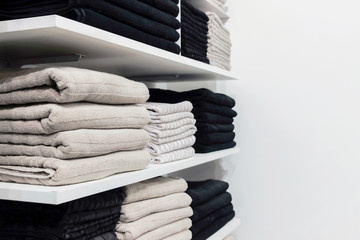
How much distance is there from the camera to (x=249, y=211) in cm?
201

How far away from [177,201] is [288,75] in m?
0.93

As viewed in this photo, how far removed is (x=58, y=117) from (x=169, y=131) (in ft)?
1.74

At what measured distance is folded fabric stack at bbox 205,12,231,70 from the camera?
5.54 feet

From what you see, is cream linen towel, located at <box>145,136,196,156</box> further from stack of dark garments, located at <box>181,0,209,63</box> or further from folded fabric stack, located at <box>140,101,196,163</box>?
stack of dark garments, located at <box>181,0,209,63</box>

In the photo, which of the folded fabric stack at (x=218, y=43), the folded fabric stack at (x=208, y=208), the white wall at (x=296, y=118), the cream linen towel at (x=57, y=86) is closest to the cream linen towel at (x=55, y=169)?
the cream linen towel at (x=57, y=86)

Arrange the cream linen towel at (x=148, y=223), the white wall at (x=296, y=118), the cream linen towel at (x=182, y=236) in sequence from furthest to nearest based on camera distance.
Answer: the white wall at (x=296, y=118) → the cream linen towel at (x=182, y=236) → the cream linen towel at (x=148, y=223)

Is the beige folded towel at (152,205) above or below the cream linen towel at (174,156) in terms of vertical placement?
below

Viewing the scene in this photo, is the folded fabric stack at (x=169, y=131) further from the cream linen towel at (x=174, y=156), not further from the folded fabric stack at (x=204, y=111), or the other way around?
the folded fabric stack at (x=204, y=111)

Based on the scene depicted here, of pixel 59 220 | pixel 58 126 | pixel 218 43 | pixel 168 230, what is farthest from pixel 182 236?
pixel 218 43

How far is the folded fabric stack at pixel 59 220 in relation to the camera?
874 mm

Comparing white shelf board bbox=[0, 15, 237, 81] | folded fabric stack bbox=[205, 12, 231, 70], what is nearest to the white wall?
folded fabric stack bbox=[205, 12, 231, 70]

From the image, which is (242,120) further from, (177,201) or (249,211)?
(177,201)

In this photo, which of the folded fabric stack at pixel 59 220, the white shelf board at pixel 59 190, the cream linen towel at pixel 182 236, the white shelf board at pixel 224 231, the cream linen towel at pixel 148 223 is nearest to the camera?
the white shelf board at pixel 59 190

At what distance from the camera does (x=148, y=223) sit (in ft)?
3.66
